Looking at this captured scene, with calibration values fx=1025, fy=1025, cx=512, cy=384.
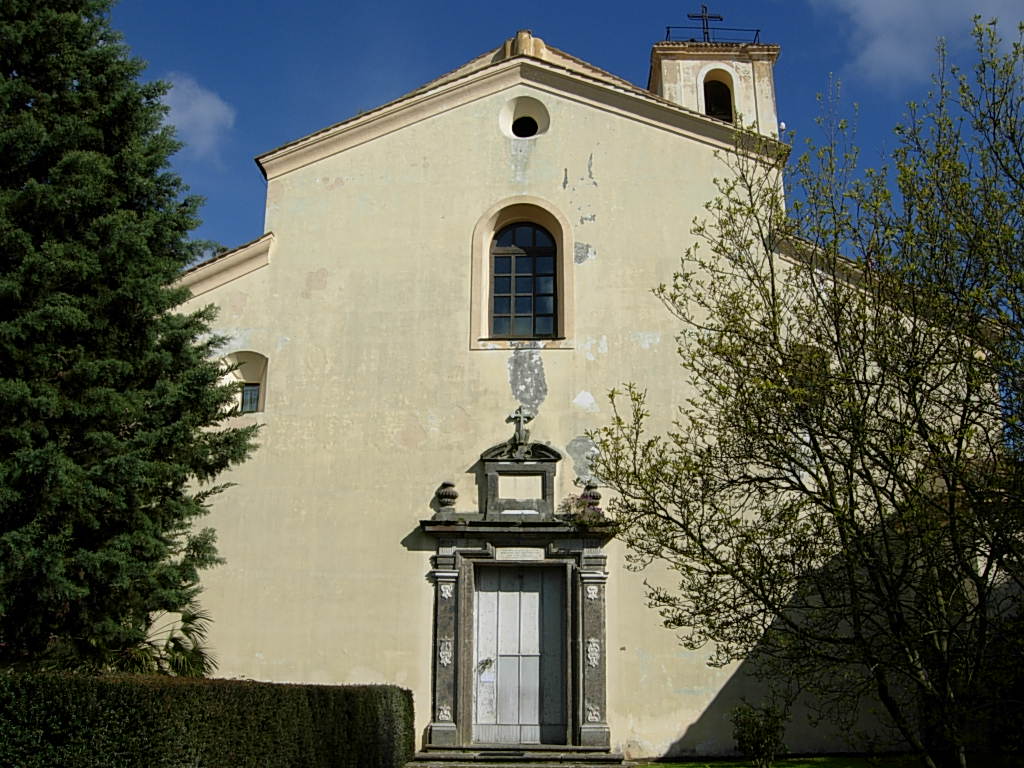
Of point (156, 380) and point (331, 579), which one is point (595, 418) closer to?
point (331, 579)

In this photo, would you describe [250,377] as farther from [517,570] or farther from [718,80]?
[718,80]

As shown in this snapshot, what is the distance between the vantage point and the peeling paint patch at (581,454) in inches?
505

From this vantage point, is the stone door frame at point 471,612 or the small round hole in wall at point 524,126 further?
the small round hole in wall at point 524,126

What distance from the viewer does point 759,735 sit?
1081 centimetres

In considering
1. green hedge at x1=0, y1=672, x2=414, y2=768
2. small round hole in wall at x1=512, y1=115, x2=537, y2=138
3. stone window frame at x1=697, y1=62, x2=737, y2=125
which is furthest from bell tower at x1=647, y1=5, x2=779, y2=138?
green hedge at x1=0, y1=672, x2=414, y2=768

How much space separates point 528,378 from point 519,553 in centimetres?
227

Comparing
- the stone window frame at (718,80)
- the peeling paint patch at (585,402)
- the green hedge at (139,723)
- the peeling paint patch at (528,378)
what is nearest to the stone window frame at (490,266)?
the peeling paint patch at (528,378)

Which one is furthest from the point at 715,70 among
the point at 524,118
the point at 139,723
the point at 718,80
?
the point at 139,723

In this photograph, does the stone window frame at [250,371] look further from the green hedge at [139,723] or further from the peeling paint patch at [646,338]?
the green hedge at [139,723]

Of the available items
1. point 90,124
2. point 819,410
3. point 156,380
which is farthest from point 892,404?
point 90,124

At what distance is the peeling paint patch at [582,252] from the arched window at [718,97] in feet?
43.5

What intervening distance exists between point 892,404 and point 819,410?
560mm

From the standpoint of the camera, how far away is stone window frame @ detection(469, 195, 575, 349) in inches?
532

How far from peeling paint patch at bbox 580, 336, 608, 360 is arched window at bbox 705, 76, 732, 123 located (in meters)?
14.2
